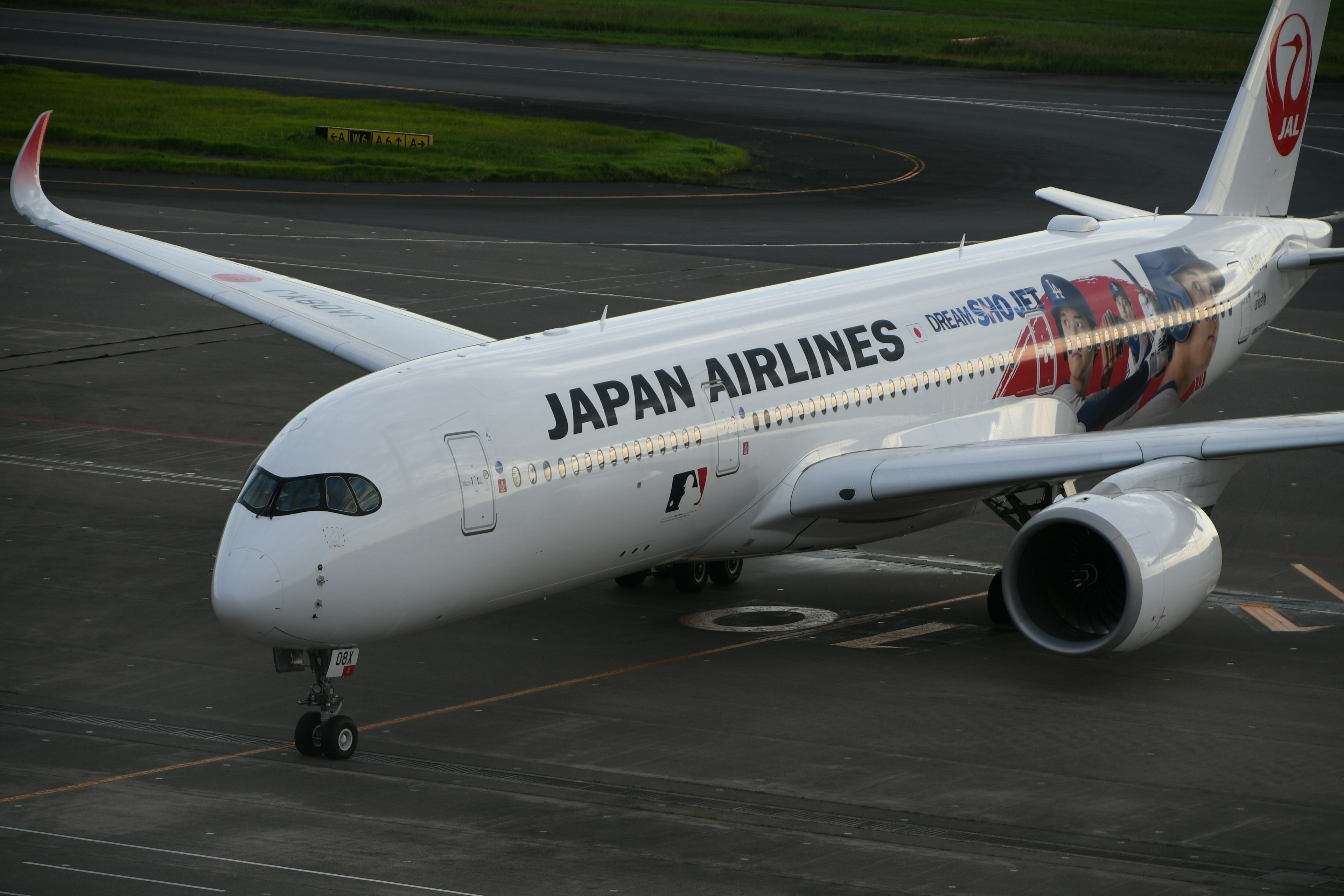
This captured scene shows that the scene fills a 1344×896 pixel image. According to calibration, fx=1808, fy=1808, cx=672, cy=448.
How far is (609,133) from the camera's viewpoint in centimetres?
6525

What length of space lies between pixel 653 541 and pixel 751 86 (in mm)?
61956

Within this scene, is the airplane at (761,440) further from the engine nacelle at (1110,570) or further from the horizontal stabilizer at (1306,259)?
the horizontal stabilizer at (1306,259)

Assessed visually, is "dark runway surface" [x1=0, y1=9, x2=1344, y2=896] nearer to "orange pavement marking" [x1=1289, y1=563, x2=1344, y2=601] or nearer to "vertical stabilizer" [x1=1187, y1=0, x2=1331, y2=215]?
"orange pavement marking" [x1=1289, y1=563, x2=1344, y2=601]

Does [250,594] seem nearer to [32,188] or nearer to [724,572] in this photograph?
[724,572]

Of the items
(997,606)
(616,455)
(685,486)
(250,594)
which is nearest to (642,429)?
(616,455)

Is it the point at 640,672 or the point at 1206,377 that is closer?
the point at 640,672

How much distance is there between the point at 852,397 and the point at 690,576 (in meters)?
3.30

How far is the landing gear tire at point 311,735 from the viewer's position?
17.6 m

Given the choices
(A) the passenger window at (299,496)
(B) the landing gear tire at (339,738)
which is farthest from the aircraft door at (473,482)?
(B) the landing gear tire at (339,738)

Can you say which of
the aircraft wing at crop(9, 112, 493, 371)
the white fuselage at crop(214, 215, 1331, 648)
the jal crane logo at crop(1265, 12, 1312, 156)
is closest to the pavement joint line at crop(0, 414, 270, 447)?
the aircraft wing at crop(9, 112, 493, 371)

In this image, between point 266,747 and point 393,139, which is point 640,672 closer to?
point 266,747

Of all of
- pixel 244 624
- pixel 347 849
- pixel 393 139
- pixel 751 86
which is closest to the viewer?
pixel 347 849

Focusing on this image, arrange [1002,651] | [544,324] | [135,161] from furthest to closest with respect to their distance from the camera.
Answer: [135,161] → [544,324] → [1002,651]

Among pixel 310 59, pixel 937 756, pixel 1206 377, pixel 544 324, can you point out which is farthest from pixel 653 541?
pixel 310 59
